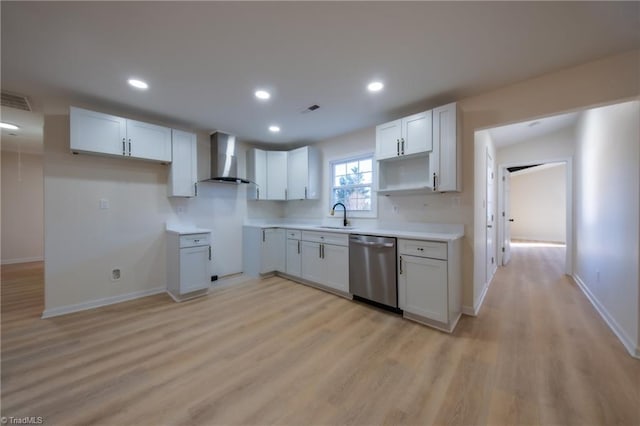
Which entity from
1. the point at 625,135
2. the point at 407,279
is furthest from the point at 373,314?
the point at 625,135

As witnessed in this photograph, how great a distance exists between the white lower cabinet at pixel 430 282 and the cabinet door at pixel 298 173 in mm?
2172

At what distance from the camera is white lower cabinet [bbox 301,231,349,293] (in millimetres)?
3232

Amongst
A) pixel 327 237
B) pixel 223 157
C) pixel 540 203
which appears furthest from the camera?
pixel 540 203

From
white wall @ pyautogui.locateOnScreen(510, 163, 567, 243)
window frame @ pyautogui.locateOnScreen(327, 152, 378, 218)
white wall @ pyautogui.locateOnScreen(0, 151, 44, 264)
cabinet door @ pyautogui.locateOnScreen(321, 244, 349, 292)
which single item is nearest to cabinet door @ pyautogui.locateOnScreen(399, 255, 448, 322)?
cabinet door @ pyautogui.locateOnScreen(321, 244, 349, 292)

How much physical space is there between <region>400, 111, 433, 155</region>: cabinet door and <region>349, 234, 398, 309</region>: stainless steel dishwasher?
44.4 inches

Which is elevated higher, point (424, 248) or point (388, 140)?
point (388, 140)

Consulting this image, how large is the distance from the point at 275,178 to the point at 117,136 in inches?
90.6

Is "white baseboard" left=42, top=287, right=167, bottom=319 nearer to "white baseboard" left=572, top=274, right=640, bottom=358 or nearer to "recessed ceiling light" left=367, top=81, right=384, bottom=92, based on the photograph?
"recessed ceiling light" left=367, top=81, right=384, bottom=92

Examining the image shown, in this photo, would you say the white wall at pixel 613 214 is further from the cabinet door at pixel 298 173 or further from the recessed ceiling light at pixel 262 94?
the cabinet door at pixel 298 173

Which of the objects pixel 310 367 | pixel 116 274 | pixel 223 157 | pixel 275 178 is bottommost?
pixel 310 367

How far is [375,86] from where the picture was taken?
2457 mm

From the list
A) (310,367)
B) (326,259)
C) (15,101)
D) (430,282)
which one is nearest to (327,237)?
(326,259)

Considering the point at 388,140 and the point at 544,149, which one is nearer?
the point at 388,140

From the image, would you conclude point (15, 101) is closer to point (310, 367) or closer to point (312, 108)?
point (312, 108)
